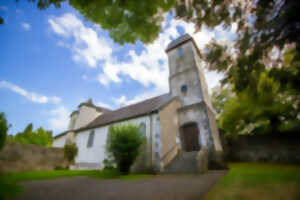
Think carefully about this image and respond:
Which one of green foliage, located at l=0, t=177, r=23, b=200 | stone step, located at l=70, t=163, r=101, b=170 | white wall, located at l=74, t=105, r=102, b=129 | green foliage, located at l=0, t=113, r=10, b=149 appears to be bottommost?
stone step, located at l=70, t=163, r=101, b=170

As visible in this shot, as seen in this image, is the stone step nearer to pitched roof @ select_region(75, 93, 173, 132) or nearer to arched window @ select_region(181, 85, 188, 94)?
pitched roof @ select_region(75, 93, 173, 132)

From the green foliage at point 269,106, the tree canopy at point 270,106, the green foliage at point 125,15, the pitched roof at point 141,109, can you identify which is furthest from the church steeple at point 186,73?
the green foliage at point 125,15

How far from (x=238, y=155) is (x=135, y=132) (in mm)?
10357

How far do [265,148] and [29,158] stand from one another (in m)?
21.6

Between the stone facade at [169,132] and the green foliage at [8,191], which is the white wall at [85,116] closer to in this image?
the stone facade at [169,132]

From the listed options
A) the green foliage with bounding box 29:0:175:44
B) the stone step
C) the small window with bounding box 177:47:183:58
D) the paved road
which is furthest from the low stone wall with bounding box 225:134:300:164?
the stone step

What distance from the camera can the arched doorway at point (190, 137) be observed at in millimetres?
11799

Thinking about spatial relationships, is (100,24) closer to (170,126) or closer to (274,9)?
(274,9)

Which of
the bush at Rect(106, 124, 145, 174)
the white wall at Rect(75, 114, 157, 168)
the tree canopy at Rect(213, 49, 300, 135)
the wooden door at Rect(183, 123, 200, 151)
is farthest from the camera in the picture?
the white wall at Rect(75, 114, 157, 168)

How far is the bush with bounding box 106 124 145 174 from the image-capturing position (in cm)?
934

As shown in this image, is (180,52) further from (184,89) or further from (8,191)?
(8,191)

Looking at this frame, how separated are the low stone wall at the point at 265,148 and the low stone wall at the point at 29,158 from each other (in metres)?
18.1

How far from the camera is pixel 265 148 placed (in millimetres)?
11414

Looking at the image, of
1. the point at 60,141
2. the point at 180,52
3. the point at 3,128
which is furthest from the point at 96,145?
the point at 180,52
